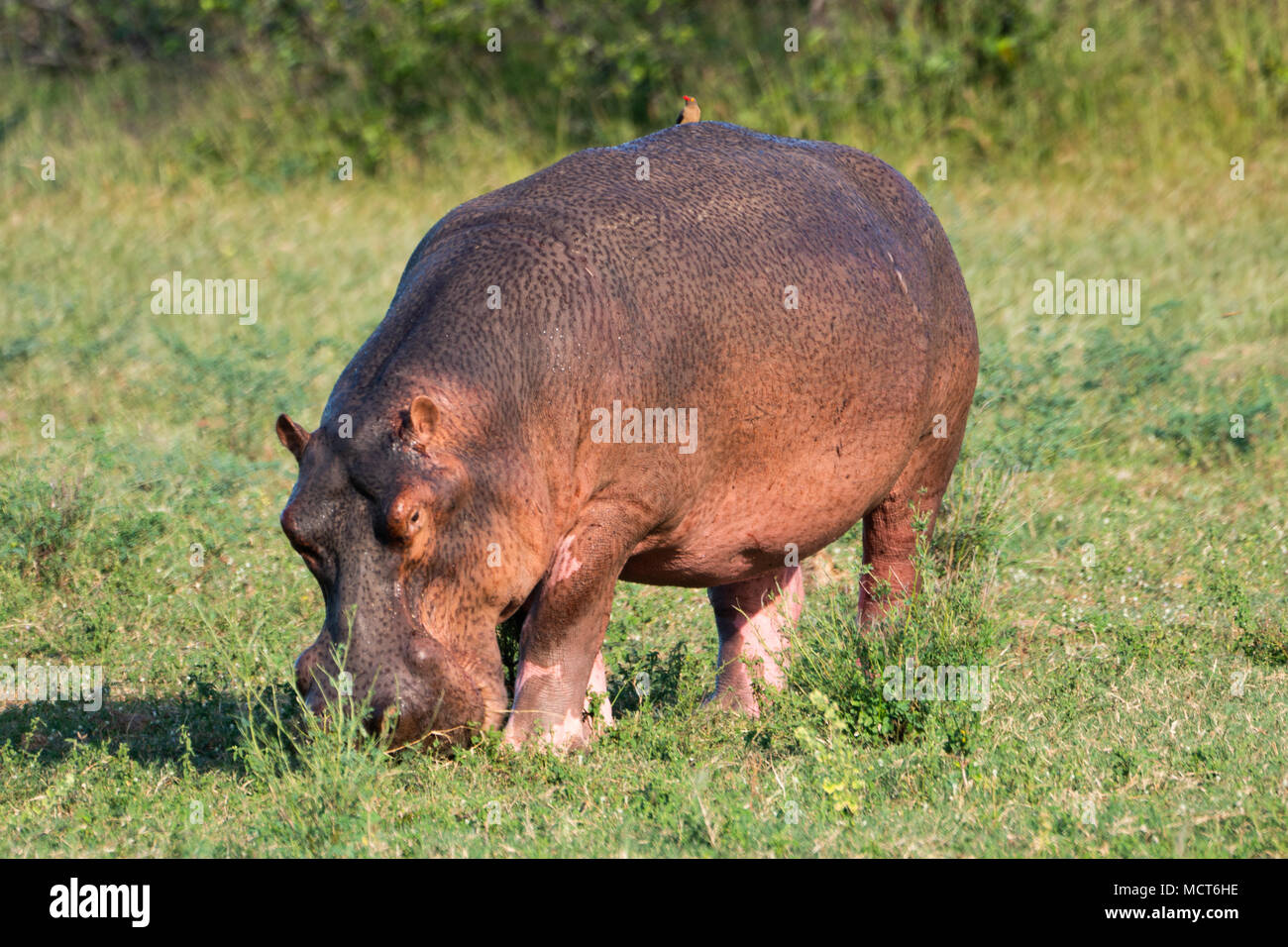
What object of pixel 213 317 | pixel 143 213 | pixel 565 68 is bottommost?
pixel 213 317

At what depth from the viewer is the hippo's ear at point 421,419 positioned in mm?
3621

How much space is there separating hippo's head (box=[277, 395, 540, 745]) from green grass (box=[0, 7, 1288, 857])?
15cm

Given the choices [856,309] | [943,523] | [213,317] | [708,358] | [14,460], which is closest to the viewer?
[708,358]

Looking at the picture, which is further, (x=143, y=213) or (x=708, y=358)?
(x=143, y=213)

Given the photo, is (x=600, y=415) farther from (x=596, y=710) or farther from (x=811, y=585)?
(x=811, y=585)

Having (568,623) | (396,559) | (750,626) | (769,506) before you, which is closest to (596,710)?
(568,623)

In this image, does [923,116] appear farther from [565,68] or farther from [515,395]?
[515,395]

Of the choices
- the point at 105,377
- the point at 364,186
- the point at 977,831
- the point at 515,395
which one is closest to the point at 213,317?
the point at 105,377

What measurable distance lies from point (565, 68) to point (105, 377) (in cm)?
552

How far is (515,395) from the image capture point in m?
3.88

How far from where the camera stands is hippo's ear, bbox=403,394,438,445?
3.62 m

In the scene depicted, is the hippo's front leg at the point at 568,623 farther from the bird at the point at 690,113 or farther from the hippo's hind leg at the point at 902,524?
the bird at the point at 690,113

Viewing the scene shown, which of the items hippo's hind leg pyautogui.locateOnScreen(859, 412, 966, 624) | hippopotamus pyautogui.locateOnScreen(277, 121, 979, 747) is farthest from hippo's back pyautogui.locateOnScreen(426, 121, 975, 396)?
hippo's hind leg pyautogui.locateOnScreen(859, 412, 966, 624)

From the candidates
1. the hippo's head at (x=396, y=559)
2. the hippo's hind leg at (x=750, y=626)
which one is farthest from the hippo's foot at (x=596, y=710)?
the hippo's head at (x=396, y=559)
